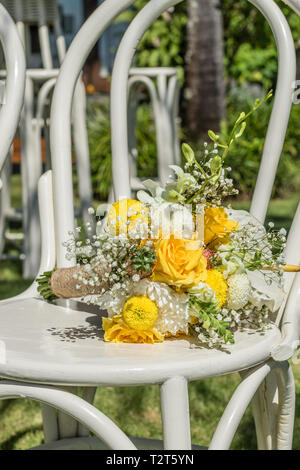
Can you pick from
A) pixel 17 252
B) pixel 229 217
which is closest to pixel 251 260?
pixel 229 217

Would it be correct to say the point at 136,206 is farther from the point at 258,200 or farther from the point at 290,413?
the point at 290,413

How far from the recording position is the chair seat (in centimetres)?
85

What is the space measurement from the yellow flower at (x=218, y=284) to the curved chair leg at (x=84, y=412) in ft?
0.80

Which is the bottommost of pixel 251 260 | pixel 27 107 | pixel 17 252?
pixel 17 252

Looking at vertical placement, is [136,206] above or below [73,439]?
above

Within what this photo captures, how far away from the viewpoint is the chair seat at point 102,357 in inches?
33.7

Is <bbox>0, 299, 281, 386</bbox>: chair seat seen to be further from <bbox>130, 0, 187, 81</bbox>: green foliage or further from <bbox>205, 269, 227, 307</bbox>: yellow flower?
<bbox>130, 0, 187, 81</bbox>: green foliage

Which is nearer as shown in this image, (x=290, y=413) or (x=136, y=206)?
(x=136, y=206)

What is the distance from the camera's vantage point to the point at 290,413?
44.2 inches

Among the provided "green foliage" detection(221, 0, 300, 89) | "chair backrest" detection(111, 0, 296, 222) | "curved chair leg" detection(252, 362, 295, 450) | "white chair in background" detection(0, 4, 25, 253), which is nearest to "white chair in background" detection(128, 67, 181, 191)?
"chair backrest" detection(111, 0, 296, 222)

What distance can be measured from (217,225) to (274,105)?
0.39 m

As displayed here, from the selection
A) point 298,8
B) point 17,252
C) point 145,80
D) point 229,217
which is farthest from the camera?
point 17,252

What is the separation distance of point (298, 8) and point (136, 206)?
1.77 ft

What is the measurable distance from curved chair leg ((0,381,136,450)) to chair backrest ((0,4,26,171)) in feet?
1.58
